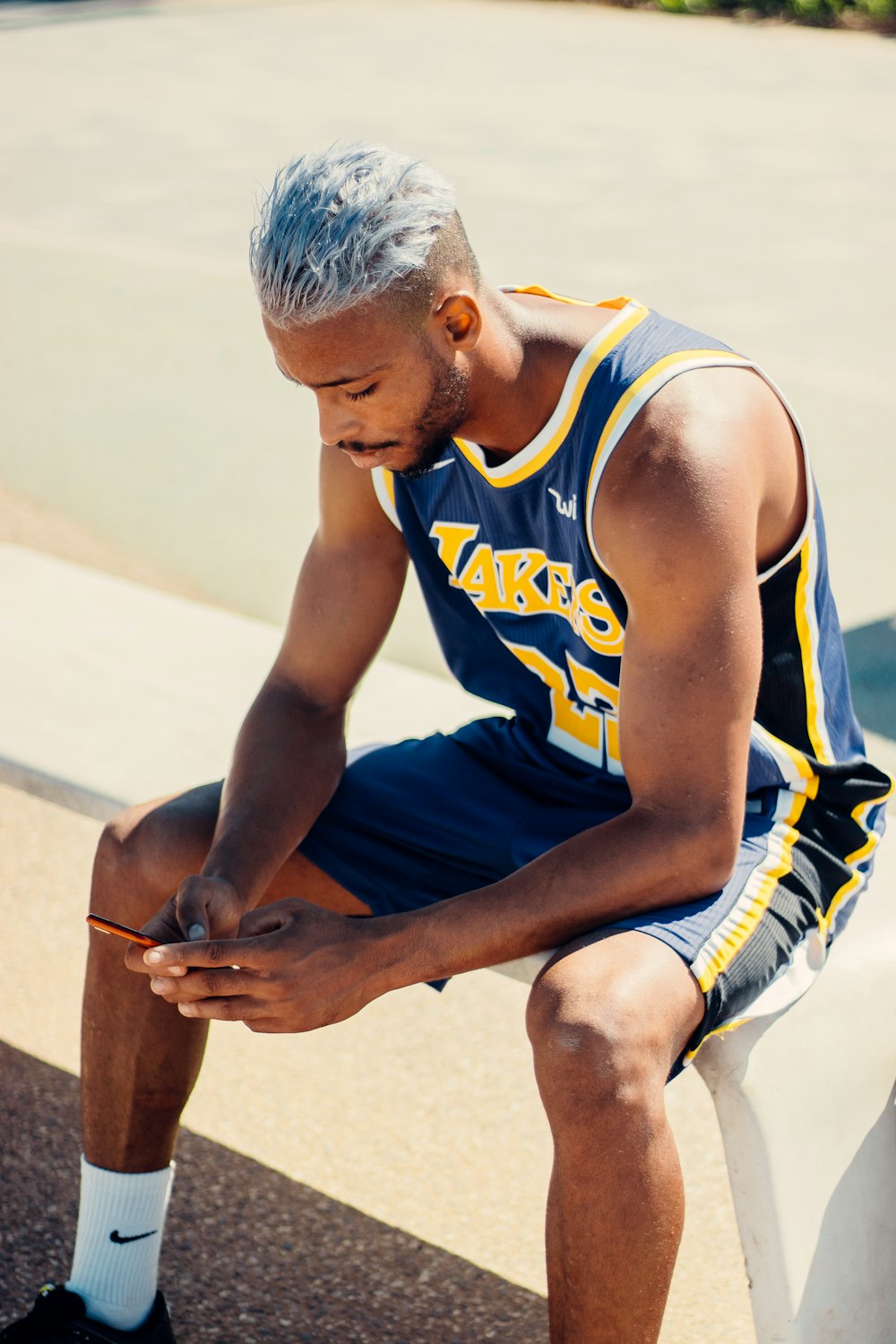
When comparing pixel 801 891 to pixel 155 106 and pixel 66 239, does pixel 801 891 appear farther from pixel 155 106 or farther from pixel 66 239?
pixel 155 106

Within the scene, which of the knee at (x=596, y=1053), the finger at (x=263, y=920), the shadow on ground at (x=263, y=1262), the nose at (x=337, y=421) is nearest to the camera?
the knee at (x=596, y=1053)

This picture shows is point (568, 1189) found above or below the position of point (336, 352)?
below

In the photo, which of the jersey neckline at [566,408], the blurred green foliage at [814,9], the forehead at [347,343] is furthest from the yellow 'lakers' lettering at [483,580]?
the blurred green foliage at [814,9]

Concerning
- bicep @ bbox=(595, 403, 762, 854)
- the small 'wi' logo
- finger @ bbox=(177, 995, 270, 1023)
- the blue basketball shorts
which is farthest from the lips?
finger @ bbox=(177, 995, 270, 1023)

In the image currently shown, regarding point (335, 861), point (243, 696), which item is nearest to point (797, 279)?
point (243, 696)

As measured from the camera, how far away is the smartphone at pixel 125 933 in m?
1.82

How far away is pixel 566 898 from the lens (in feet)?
5.80

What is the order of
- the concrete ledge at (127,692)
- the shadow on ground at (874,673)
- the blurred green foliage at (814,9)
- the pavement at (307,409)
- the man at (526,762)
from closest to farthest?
the man at (526,762) → the pavement at (307,409) → the concrete ledge at (127,692) → the shadow on ground at (874,673) → the blurred green foliage at (814,9)

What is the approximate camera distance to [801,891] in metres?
1.90

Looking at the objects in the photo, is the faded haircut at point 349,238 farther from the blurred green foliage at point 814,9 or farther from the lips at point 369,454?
the blurred green foliage at point 814,9

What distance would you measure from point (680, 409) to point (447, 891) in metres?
0.71

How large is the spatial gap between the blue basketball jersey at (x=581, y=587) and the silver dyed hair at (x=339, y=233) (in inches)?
10.1

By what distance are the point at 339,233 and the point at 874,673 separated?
2803mm

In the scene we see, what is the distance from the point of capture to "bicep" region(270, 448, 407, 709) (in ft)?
7.29
